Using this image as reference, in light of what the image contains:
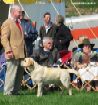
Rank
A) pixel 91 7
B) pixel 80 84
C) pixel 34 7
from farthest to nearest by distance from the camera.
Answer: pixel 91 7
pixel 34 7
pixel 80 84

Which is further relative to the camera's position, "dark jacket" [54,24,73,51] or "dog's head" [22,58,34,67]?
"dark jacket" [54,24,73,51]

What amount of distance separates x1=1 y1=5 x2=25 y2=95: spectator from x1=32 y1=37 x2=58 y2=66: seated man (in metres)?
0.76

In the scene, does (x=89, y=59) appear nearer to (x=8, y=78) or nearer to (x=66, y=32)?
(x=66, y=32)

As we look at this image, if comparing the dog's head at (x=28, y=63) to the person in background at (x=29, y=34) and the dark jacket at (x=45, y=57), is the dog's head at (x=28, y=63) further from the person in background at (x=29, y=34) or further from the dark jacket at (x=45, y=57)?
the person in background at (x=29, y=34)

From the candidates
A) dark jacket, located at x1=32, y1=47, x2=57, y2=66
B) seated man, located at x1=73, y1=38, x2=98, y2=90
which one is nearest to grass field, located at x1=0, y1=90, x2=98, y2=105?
dark jacket, located at x1=32, y1=47, x2=57, y2=66

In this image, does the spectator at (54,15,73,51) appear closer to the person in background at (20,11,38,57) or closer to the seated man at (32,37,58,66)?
the person in background at (20,11,38,57)

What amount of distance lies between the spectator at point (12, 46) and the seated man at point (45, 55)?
2.51 feet

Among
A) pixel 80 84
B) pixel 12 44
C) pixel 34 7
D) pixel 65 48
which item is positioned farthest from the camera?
pixel 34 7

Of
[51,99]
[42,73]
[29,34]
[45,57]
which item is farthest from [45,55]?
[51,99]

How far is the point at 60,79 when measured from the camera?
11.5 meters

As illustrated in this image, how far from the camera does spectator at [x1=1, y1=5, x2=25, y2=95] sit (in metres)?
11.3

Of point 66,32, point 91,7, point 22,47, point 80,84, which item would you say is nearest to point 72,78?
point 80,84

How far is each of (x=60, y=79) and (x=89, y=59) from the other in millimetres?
1618

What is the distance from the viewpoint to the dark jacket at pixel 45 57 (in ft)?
40.1
